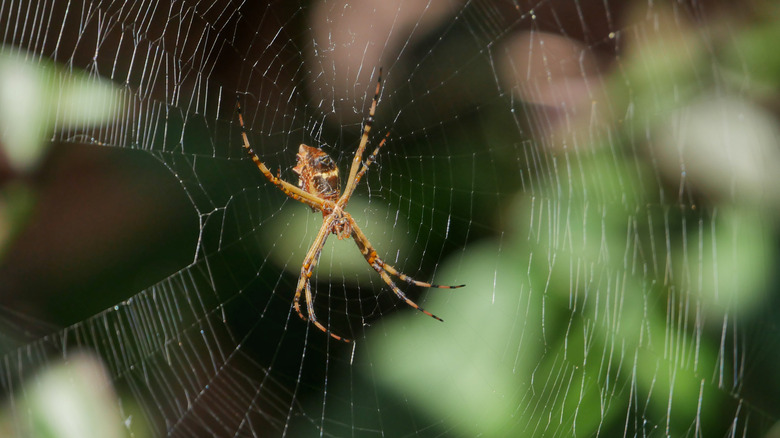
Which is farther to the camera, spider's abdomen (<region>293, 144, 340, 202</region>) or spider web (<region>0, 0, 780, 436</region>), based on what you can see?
spider's abdomen (<region>293, 144, 340, 202</region>)

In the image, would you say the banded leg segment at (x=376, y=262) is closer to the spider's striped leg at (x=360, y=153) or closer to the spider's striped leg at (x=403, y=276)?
the spider's striped leg at (x=403, y=276)

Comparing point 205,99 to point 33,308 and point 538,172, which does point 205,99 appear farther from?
point 538,172

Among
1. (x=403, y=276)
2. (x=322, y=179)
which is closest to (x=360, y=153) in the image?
(x=322, y=179)

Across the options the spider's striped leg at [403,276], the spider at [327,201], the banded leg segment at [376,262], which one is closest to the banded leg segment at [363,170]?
the spider at [327,201]

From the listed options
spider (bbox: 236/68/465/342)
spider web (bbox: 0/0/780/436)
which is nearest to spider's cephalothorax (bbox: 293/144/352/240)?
spider (bbox: 236/68/465/342)

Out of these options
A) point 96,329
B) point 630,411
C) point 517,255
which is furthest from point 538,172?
point 96,329

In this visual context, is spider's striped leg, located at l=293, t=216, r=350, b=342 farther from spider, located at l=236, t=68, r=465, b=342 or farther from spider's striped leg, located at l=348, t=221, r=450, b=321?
spider's striped leg, located at l=348, t=221, r=450, b=321

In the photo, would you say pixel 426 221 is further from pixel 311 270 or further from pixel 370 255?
pixel 311 270
